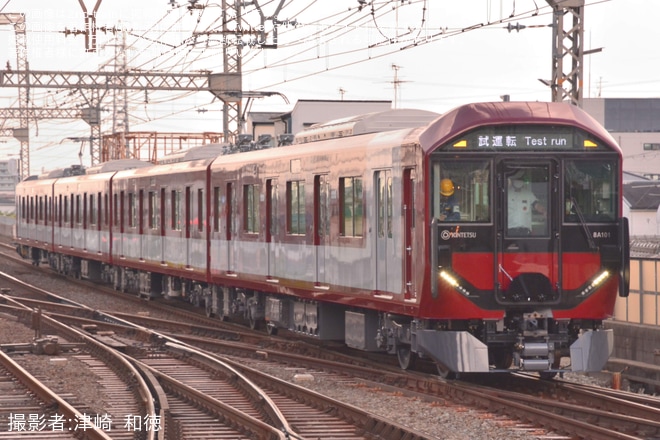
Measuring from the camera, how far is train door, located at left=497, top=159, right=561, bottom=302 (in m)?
14.3

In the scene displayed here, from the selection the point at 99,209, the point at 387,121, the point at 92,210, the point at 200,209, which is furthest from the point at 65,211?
the point at 387,121

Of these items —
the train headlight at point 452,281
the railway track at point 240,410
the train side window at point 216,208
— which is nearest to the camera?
the railway track at point 240,410

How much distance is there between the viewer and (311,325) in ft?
62.4

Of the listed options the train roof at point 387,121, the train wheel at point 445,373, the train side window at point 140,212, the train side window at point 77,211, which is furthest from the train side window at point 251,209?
the train side window at point 77,211

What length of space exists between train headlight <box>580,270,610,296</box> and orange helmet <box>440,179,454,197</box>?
1892 mm

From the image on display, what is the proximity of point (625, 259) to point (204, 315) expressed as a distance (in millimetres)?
14051

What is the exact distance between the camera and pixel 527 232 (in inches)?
568

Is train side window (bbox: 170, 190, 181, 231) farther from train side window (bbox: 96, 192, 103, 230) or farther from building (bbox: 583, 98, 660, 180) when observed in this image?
building (bbox: 583, 98, 660, 180)

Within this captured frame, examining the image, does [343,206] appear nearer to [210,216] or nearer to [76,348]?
[76,348]

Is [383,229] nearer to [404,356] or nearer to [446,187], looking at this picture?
[446,187]

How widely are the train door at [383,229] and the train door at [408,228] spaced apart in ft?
1.51

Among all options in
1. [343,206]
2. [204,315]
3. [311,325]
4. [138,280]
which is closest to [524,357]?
[343,206]

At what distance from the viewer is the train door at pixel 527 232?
14312mm

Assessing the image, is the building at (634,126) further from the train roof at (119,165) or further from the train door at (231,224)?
the train door at (231,224)
